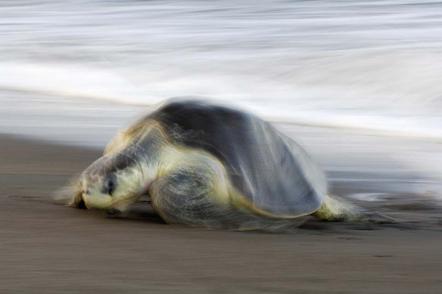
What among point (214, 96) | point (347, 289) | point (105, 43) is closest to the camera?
point (347, 289)

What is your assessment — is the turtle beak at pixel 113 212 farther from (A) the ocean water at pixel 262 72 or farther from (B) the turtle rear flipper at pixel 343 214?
(A) the ocean water at pixel 262 72

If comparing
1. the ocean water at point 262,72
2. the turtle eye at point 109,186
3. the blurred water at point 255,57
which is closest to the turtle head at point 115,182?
the turtle eye at point 109,186

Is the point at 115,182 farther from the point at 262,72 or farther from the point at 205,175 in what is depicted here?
the point at 262,72

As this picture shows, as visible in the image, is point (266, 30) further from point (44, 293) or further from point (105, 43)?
point (44, 293)

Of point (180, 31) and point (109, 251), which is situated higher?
point (180, 31)

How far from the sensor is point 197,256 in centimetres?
282

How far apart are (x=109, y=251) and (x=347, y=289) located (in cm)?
68

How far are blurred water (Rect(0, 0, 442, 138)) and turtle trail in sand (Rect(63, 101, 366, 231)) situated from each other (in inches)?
111

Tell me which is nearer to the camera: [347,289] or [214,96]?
[347,289]

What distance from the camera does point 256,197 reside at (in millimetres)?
3590

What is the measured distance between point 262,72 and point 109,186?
19.1ft

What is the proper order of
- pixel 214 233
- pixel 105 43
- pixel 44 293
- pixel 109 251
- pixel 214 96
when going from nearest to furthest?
pixel 44 293 < pixel 109 251 < pixel 214 233 < pixel 214 96 < pixel 105 43

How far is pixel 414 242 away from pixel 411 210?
881 mm

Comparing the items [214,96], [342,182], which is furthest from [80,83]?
[342,182]
